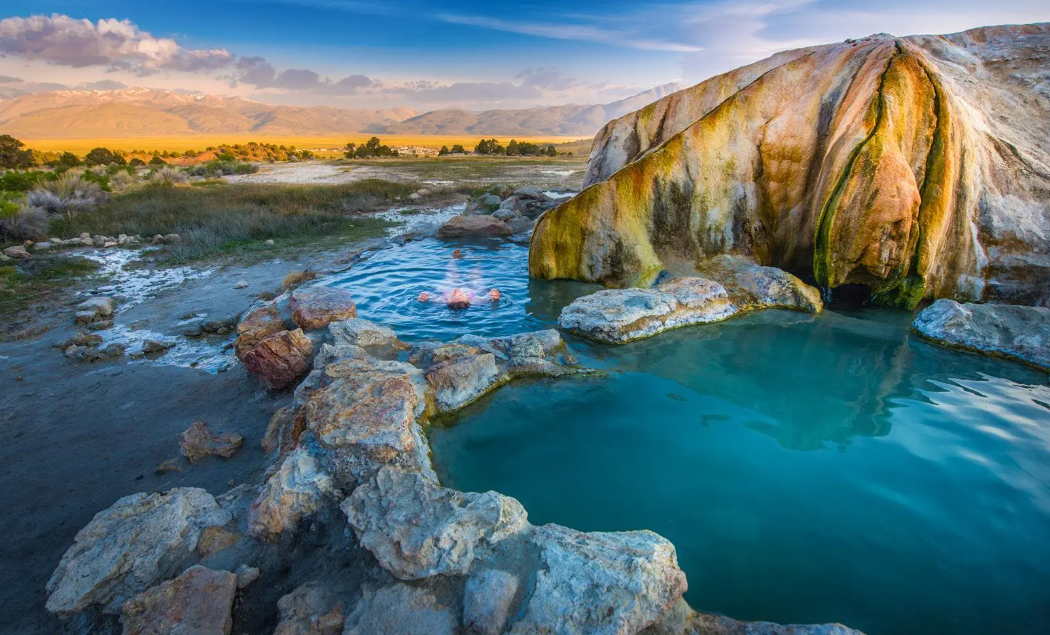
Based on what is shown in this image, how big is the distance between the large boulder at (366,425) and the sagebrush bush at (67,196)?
1864 cm

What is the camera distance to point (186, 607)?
2.87 meters

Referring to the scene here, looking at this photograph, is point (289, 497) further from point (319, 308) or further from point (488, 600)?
point (319, 308)

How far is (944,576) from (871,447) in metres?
1.52

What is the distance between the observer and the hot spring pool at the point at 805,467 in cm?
333

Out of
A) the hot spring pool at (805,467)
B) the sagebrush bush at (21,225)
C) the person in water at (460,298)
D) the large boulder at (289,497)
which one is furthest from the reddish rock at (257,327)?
the sagebrush bush at (21,225)

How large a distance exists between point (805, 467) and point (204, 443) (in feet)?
19.0

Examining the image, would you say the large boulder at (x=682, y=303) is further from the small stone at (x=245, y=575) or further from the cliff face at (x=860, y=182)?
the small stone at (x=245, y=575)

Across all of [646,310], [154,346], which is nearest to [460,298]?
[646,310]

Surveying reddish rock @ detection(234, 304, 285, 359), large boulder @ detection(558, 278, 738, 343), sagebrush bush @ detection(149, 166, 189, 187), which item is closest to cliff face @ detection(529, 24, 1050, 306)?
large boulder @ detection(558, 278, 738, 343)

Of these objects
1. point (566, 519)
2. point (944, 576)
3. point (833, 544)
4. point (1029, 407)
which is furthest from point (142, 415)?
point (1029, 407)

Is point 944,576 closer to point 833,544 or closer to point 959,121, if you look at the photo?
point 833,544

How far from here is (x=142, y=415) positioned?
5.87 meters

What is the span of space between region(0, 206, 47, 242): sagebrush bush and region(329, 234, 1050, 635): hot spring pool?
15681 millimetres

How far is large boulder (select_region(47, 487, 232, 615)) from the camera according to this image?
10.5 feet
